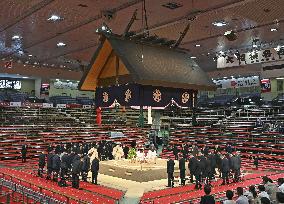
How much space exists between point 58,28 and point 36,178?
20.1 ft

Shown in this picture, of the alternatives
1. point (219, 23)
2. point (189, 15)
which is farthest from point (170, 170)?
point (219, 23)

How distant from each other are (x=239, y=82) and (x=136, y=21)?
18.0 m

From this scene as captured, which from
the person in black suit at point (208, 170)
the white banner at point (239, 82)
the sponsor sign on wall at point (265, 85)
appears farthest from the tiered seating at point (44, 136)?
the person in black suit at point (208, 170)

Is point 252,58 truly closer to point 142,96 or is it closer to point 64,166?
point 64,166

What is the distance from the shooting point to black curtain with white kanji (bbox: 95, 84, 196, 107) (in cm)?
640

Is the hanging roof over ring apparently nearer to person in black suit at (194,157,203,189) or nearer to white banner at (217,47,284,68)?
person in black suit at (194,157,203,189)

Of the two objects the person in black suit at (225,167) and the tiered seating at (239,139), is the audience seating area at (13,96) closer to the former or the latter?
the tiered seating at (239,139)

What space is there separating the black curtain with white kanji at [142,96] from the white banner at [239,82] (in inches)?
808

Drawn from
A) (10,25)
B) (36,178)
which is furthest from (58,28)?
(36,178)

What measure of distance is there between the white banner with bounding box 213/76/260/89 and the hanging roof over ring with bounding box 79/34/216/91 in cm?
2059

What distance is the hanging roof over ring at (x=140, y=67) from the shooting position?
608cm

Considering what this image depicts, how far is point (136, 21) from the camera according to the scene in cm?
1305

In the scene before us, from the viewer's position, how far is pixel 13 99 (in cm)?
2839

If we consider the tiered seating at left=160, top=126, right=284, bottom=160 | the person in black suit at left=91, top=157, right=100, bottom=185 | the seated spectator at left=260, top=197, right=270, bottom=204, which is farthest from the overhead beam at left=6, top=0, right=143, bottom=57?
the tiered seating at left=160, top=126, right=284, bottom=160
